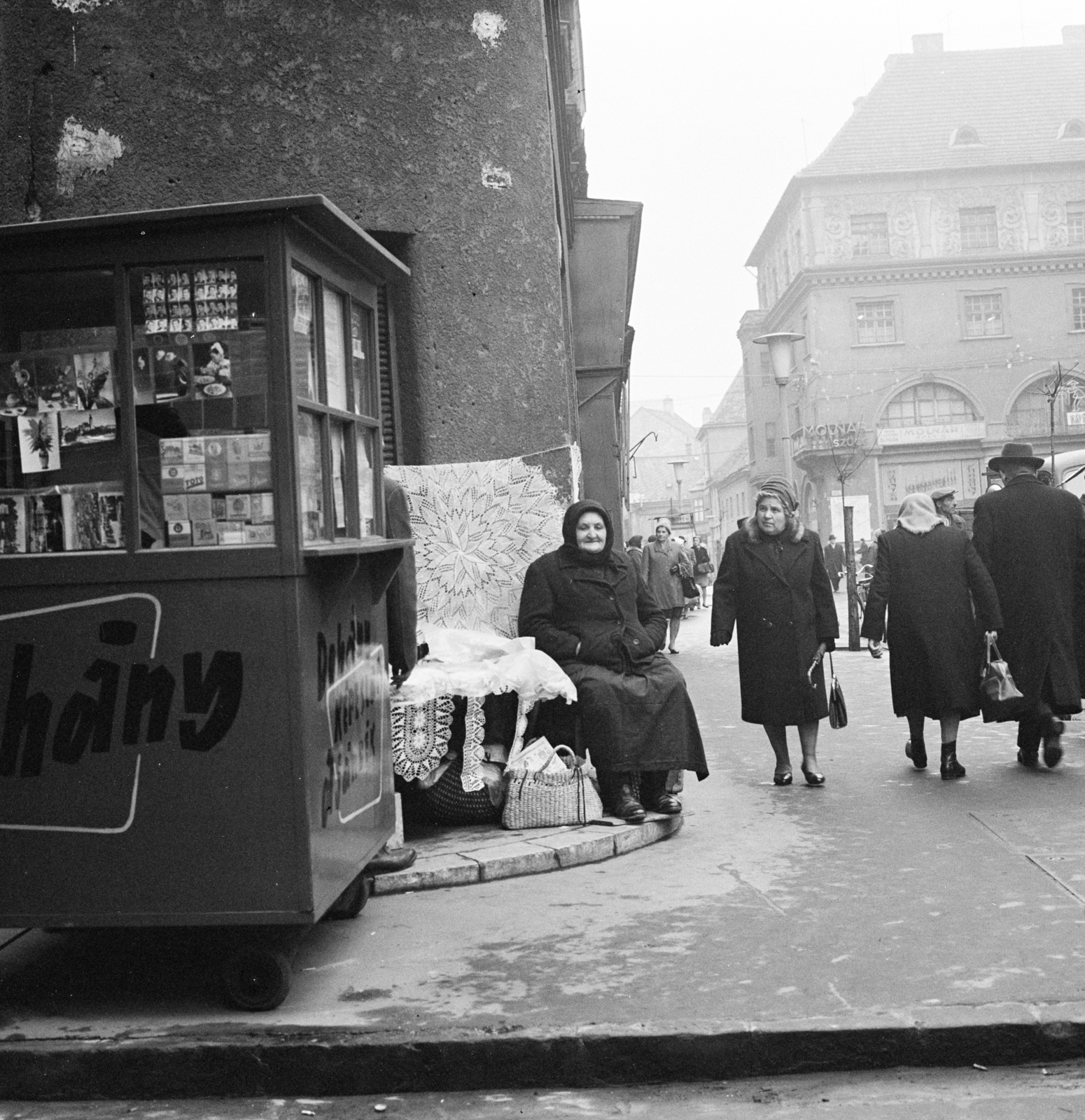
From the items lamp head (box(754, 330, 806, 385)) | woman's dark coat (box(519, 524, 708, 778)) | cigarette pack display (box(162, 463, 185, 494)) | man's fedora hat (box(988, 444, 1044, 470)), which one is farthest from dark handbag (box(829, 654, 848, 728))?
lamp head (box(754, 330, 806, 385))

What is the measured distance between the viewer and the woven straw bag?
22.8 ft

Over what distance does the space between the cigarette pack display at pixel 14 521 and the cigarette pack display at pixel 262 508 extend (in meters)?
0.74

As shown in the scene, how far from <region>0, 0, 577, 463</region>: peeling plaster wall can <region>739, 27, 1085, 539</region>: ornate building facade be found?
1704 inches

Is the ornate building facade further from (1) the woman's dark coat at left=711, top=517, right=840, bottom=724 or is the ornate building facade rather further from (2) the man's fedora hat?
(1) the woman's dark coat at left=711, top=517, right=840, bottom=724

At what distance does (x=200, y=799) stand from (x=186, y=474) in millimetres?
1014

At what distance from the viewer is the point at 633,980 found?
4.70 m

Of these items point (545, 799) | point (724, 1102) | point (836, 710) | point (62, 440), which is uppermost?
Result: point (62, 440)

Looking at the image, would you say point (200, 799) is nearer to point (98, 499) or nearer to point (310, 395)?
point (98, 499)

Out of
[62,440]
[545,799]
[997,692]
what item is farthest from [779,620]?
[62,440]

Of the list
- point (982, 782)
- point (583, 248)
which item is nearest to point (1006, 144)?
point (583, 248)

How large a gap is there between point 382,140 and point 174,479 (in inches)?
157

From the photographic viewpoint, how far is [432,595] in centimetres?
784

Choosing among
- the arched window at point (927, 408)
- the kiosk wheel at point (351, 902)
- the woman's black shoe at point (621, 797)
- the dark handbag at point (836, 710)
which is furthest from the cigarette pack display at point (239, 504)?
the arched window at point (927, 408)

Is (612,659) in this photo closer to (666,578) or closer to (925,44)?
(666,578)
